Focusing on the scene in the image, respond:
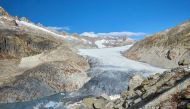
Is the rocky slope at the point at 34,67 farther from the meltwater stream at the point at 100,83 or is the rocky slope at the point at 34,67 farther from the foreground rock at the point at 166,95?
the foreground rock at the point at 166,95

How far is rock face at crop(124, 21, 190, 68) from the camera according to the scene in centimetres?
4786

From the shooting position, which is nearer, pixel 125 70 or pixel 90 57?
pixel 125 70

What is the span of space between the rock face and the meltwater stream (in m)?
2.88

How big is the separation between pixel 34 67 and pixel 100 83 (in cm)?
920

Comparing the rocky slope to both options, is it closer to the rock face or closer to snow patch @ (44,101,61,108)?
snow patch @ (44,101,61,108)

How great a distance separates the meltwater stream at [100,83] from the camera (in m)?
33.7

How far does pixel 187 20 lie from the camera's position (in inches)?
2231

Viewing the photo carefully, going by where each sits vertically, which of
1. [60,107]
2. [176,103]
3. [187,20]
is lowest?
[60,107]

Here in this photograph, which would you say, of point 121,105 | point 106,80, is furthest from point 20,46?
point 121,105

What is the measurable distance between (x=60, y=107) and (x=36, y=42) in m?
21.9

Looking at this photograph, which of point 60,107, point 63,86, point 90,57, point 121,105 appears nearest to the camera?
Result: point 121,105

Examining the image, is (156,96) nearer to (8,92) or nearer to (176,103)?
(176,103)

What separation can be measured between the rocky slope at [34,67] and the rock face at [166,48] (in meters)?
9.96

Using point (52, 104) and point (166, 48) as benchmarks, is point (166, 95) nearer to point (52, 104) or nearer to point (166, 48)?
point (52, 104)
